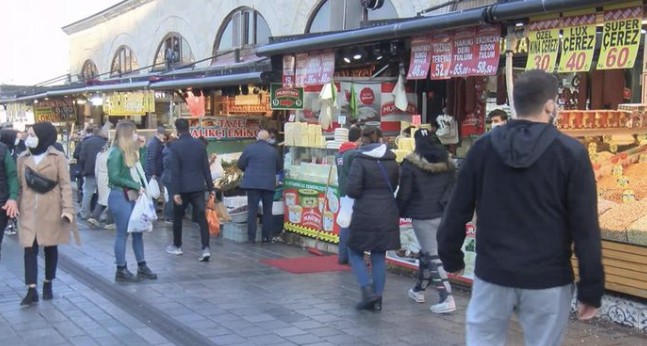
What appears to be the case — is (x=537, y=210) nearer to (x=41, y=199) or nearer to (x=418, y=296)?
(x=418, y=296)

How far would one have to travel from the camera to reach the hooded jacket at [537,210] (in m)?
2.91

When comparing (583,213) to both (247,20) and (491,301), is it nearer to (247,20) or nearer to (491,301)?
(491,301)

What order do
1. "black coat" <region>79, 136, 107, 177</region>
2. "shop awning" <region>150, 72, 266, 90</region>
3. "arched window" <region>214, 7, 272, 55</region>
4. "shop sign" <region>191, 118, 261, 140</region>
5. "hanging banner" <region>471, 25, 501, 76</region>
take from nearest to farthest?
"hanging banner" <region>471, 25, 501, 76</region> < "shop awning" <region>150, 72, 266, 90</region> < "black coat" <region>79, 136, 107, 177</region> < "shop sign" <region>191, 118, 261, 140</region> < "arched window" <region>214, 7, 272, 55</region>

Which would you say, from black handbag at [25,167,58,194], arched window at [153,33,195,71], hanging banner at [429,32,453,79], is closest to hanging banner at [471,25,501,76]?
hanging banner at [429,32,453,79]

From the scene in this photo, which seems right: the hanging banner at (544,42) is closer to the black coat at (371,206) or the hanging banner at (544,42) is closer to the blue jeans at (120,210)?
the black coat at (371,206)

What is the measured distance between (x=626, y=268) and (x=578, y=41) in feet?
6.88

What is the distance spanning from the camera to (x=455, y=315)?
655 cm

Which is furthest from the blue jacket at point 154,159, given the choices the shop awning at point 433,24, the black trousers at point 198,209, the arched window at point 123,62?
the arched window at point 123,62

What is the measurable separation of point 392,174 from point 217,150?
334 inches

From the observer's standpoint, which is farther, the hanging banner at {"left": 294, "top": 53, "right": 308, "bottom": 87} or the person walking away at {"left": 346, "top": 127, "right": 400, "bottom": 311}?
the hanging banner at {"left": 294, "top": 53, "right": 308, "bottom": 87}

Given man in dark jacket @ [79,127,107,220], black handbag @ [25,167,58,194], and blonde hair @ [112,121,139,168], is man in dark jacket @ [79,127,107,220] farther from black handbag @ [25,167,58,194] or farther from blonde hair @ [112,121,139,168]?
black handbag @ [25,167,58,194]

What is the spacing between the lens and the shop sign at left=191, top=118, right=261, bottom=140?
14.4 metres

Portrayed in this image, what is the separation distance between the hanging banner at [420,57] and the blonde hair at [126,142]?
342 cm

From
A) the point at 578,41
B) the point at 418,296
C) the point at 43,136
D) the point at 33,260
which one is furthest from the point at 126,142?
the point at 578,41
